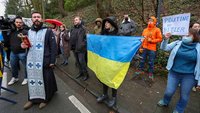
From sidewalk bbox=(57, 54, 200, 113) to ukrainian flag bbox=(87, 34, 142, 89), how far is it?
987mm

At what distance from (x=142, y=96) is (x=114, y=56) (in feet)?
5.68

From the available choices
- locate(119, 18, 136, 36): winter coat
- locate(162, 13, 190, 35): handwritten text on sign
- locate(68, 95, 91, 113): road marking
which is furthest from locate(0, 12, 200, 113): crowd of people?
locate(119, 18, 136, 36): winter coat

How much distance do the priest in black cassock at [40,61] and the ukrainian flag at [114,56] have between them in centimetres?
116

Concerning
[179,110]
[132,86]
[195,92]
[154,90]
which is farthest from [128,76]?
[179,110]

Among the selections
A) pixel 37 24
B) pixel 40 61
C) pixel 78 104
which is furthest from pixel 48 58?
pixel 78 104

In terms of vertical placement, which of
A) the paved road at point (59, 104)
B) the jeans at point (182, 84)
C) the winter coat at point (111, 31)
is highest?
the winter coat at point (111, 31)

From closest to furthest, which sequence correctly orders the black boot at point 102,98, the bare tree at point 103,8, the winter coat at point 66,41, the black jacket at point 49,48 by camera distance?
the black jacket at point 49,48, the black boot at point 102,98, the winter coat at point 66,41, the bare tree at point 103,8

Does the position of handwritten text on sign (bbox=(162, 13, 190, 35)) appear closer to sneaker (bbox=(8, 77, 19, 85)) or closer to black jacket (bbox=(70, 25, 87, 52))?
black jacket (bbox=(70, 25, 87, 52))

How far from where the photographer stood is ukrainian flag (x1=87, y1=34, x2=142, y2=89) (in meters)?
3.72

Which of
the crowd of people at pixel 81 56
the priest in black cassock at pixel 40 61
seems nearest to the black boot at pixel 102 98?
the crowd of people at pixel 81 56

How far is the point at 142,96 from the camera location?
4.92m

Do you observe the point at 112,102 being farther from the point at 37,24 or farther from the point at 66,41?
the point at 66,41

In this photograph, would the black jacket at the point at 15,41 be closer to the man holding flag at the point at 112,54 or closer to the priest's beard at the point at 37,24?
the priest's beard at the point at 37,24

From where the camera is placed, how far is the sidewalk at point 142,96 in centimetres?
429
